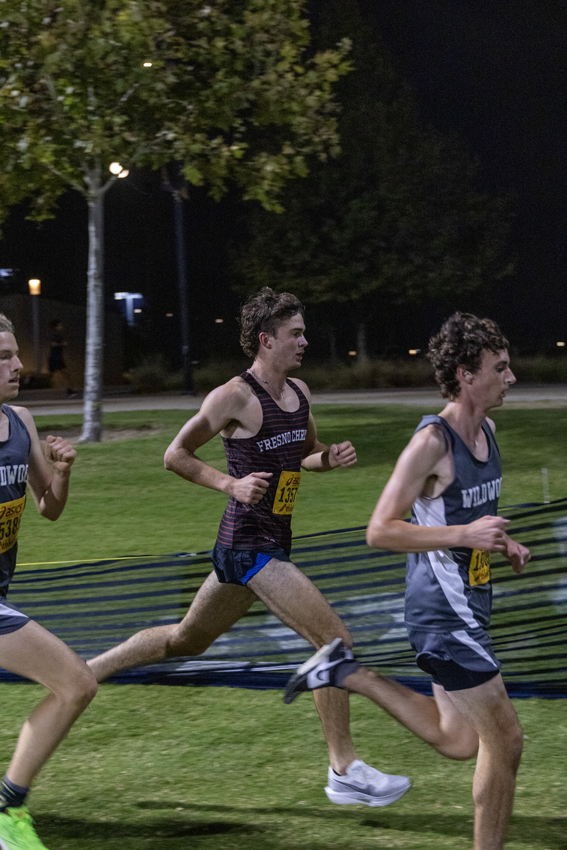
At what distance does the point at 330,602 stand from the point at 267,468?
1.71 metres

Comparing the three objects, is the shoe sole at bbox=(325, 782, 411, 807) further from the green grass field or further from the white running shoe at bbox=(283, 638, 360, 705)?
the white running shoe at bbox=(283, 638, 360, 705)

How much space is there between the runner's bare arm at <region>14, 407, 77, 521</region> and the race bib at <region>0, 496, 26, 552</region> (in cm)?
19

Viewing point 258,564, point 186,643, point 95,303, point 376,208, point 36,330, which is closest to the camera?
point 258,564

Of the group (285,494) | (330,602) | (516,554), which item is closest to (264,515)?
(285,494)

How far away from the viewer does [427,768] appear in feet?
14.4

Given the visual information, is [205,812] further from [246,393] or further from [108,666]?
[246,393]

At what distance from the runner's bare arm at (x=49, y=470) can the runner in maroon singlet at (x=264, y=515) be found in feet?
1.76

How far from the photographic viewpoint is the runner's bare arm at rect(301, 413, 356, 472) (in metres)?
4.39

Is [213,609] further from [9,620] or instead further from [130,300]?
[130,300]

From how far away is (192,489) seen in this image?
1280 cm

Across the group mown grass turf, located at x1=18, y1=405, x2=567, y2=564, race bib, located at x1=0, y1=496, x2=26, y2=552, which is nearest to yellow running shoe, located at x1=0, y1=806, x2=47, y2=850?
race bib, located at x1=0, y1=496, x2=26, y2=552

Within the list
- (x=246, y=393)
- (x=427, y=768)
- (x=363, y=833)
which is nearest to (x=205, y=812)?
(x=363, y=833)

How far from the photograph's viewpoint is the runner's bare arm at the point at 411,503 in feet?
10.2

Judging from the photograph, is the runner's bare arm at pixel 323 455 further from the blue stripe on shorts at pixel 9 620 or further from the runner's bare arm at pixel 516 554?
the blue stripe on shorts at pixel 9 620
